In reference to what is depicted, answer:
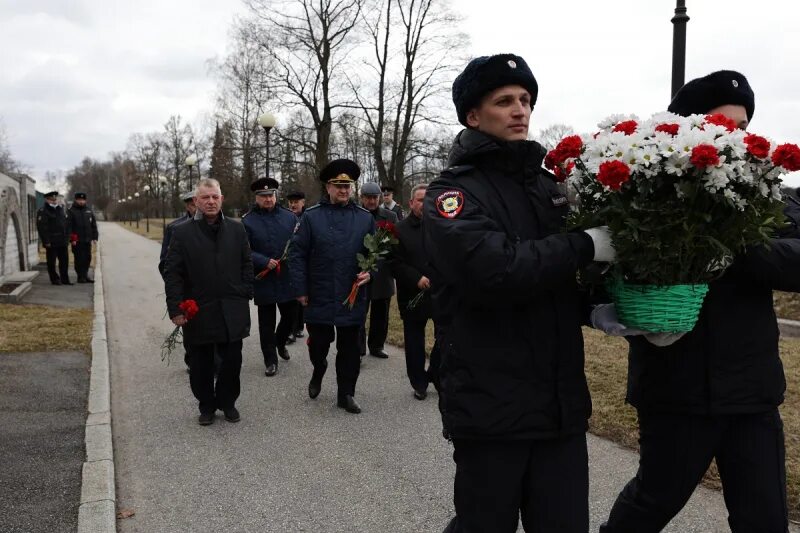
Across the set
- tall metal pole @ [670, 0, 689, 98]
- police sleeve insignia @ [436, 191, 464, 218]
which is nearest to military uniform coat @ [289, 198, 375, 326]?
tall metal pole @ [670, 0, 689, 98]

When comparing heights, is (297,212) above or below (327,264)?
above

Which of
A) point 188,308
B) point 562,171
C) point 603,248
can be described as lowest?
point 188,308

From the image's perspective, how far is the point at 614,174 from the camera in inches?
77.7

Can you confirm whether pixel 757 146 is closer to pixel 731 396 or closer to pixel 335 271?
pixel 731 396

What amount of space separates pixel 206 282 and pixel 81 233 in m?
12.1

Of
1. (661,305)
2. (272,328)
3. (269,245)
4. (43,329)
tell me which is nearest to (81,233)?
(43,329)

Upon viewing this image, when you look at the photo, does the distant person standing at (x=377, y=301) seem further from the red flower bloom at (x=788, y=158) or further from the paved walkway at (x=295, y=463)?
the red flower bloom at (x=788, y=158)

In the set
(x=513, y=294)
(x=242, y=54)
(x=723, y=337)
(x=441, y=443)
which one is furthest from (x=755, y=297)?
(x=242, y=54)

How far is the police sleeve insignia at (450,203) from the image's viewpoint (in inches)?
82.9

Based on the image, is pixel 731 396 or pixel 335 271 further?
pixel 335 271

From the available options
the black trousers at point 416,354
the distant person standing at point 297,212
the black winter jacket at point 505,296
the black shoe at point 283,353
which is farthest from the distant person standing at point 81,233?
the black winter jacket at point 505,296

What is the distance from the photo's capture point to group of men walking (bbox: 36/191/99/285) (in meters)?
15.1

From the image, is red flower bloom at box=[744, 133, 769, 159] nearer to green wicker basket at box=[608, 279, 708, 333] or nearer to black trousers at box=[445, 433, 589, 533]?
green wicker basket at box=[608, 279, 708, 333]

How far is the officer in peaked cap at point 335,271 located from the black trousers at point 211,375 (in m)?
0.72
